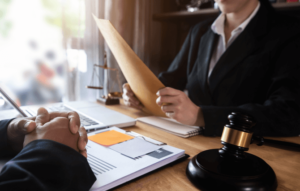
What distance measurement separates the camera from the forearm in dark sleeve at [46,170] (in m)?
0.29

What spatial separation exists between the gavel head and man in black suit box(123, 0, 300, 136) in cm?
29

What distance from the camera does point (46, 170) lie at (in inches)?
12.3

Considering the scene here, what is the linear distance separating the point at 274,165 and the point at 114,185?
16.0 inches

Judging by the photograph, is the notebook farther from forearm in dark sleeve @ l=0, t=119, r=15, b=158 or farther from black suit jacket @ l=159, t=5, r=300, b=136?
forearm in dark sleeve @ l=0, t=119, r=15, b=158

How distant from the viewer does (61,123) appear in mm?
389

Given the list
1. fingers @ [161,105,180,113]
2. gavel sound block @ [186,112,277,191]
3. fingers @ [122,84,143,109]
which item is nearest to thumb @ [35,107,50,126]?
gavel sound block @ [186,112,277,191]

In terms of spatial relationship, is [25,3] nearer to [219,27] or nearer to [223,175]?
[219,27]

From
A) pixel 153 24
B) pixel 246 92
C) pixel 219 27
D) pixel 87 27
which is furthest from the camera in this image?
pixel 153 24

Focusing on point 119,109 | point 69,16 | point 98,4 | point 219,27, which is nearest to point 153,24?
point 98,4

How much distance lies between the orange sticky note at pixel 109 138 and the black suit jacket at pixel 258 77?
0.29 meters

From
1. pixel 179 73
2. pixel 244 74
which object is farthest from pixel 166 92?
pixel 179 73

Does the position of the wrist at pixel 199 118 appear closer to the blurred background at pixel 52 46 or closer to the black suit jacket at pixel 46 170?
the black suit jacket at pixel 46 170

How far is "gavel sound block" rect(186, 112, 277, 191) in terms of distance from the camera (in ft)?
1.23

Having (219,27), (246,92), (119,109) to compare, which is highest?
(219,27)
